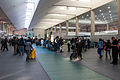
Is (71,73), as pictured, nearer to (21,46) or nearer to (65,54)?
(65,54)

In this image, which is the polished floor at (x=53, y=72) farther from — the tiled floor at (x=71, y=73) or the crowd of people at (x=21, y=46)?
the crowd of people at (x=21, y=46)

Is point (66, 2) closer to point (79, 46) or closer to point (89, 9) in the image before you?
point (89, 9)

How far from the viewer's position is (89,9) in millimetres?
25328

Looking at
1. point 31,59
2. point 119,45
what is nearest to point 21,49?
point 31,59

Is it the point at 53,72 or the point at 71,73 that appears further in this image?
the point at 53,72

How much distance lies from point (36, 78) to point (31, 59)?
5.06m

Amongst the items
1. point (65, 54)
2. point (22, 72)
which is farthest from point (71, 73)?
point (65, 54)

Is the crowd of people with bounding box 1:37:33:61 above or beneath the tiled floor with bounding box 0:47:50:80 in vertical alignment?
above

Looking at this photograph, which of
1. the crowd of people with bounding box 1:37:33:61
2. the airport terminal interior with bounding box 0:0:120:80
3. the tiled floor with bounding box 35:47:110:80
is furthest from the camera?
the crowd of people with bounding box 1:37:33:61

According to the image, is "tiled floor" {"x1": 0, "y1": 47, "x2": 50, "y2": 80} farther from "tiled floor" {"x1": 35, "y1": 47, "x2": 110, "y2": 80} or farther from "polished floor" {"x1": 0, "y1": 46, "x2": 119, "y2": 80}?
"tiled floor" {"x1": 35, "y1": 47, "x2": 110, "y2": 80}

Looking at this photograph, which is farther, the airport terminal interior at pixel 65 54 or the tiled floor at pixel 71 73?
the airport terminal interior at pixel 65 54

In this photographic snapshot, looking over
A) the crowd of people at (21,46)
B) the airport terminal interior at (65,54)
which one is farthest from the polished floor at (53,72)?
the crowd of people at (21,46)

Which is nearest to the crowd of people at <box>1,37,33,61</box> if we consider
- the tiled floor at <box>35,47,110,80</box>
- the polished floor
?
the polished floor

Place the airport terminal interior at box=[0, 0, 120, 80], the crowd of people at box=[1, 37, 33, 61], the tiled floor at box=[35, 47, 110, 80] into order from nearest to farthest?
the tiled floor at box=[35, 47, 110, 80]
the airport terminal interior at box=[0, 0, 120, 80]
the crowd of people at box=[1, 37, 33, 61]
